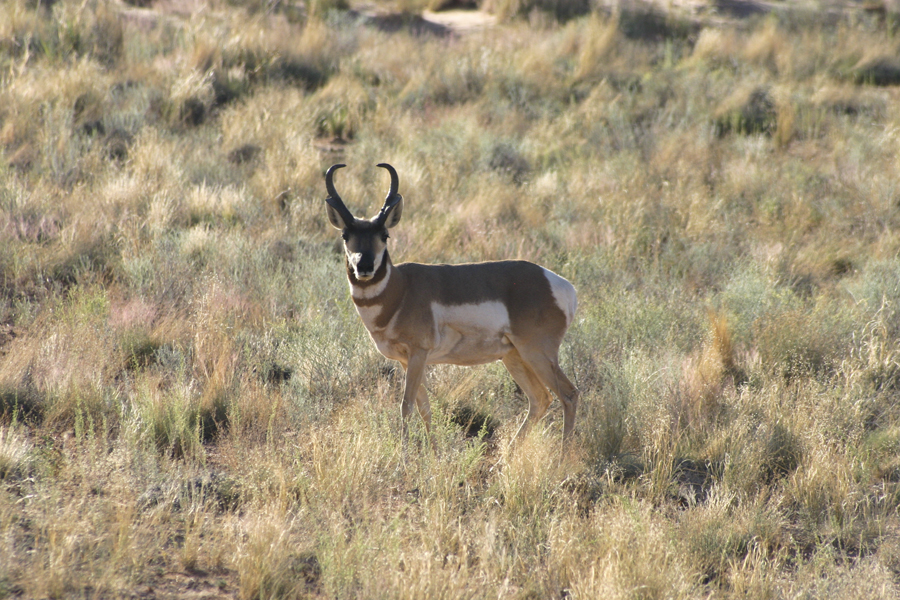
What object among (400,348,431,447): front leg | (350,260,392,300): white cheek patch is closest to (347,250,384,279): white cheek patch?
(350,260,392,300): white cheek patch

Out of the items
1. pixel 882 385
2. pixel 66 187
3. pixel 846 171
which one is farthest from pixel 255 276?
pixel 846 171

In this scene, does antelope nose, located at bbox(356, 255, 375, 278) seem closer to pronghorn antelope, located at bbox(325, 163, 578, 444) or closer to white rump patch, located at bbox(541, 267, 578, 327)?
pronghorn antelope, located at bbox(325, 163, 578, 444)

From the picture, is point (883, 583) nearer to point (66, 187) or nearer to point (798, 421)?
point (798, 421)

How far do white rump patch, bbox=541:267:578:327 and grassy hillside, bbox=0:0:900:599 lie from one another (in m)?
0.87

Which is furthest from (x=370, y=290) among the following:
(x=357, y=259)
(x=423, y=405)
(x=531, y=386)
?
(x=531, y=386)

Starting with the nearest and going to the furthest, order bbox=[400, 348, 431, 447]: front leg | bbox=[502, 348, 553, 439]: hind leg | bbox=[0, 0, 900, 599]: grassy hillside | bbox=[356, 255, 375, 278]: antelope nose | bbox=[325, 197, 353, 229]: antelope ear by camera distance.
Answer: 1. bbox=[0, 0, 900, 599]: grassy hillside
2. bbox=[356, 255, 375, 278]: antelope nose
3. bbox=[325, 197, 353, 229]: antelope ear
4. bbox=[400, 348, 431, 447]: front leg
5. bbox=[502, 348, 553, 439]: hind leg

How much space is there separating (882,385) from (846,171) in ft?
22.3

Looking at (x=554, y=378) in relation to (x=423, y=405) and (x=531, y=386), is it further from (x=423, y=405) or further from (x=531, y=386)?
(x=423, y=405)

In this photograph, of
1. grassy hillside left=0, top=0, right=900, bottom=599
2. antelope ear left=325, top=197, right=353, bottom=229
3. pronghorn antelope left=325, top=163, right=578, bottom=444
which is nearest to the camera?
grassy hillside left=0, top=0, right=900, bottom=599

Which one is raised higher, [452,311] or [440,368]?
[452,311]

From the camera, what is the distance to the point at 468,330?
233 inches

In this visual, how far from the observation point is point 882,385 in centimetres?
686

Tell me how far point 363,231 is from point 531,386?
1.89 metres

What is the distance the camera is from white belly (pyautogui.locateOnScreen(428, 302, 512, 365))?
19.3ft
